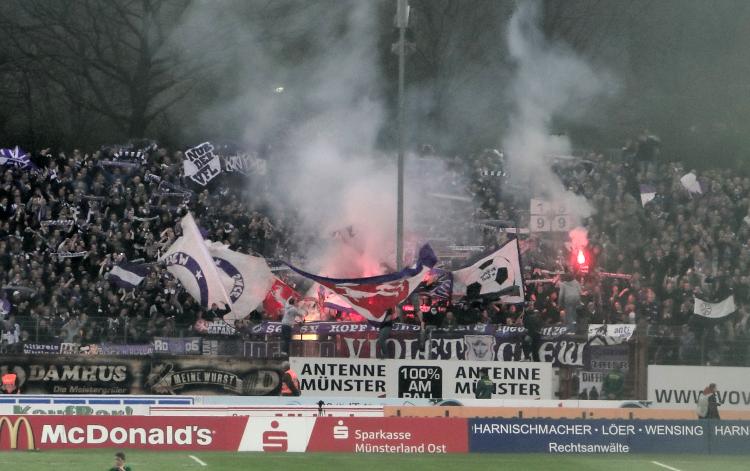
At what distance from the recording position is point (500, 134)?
127 ft

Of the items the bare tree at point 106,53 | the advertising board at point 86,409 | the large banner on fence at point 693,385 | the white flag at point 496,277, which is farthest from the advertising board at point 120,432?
the bare tree at point 106,53

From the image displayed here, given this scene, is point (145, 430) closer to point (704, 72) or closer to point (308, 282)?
point (308, 282)

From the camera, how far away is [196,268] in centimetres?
2773

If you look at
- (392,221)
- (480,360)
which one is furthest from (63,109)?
(480,360)

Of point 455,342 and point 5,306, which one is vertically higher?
point 5,306

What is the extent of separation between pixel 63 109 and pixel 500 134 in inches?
503

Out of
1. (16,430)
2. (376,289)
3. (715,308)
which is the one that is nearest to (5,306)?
(16,430)

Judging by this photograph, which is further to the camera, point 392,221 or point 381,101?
point 381,101

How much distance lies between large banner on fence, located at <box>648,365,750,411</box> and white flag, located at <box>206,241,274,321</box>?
26.5ft

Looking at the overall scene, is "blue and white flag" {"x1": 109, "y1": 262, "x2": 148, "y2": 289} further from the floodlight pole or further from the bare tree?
the bare tree

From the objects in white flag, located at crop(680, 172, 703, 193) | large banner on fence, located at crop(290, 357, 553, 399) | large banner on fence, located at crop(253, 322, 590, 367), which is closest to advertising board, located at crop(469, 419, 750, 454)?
large banner on fence, located at crop(290, 357, 553, 399)

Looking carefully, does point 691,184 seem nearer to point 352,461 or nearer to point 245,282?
point 245,282

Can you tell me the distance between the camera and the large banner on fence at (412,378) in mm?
27188

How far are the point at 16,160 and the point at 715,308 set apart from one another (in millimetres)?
15838
